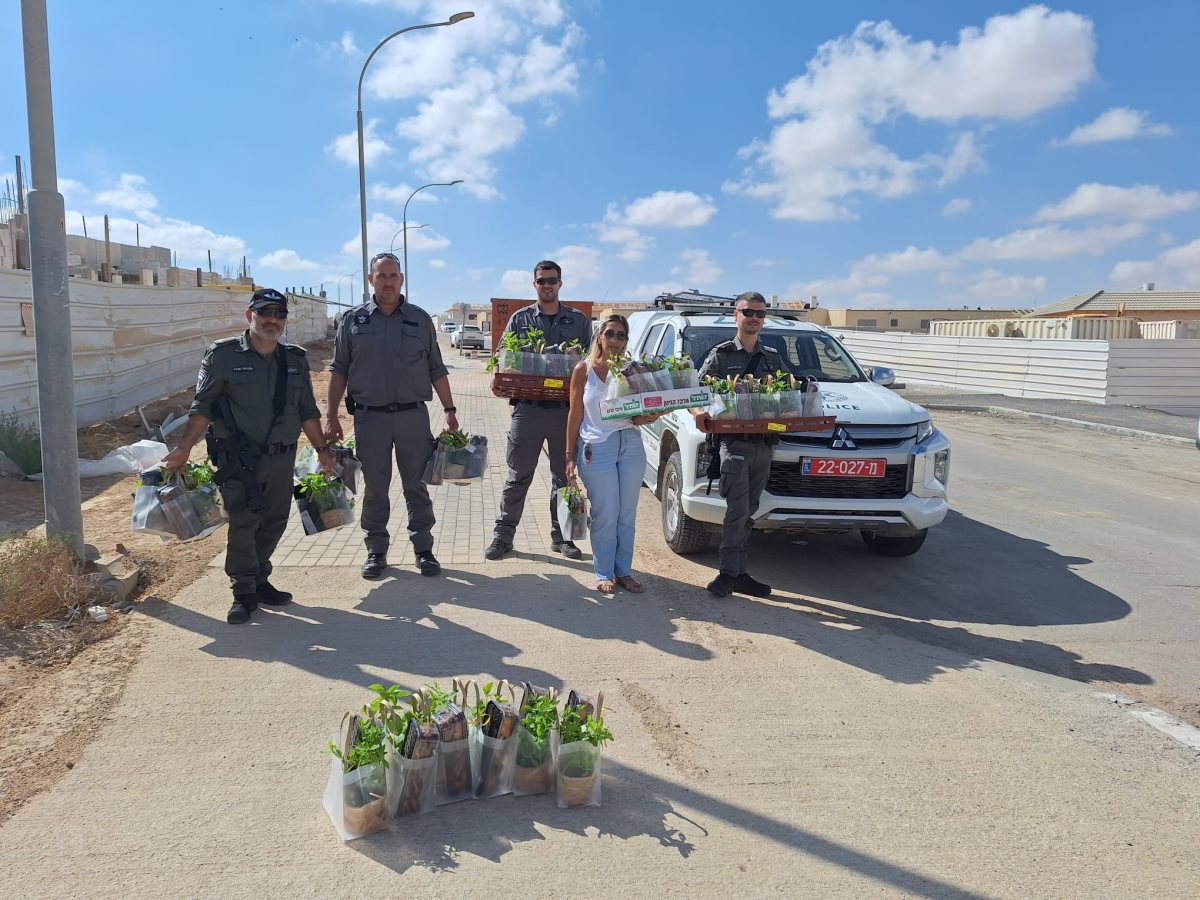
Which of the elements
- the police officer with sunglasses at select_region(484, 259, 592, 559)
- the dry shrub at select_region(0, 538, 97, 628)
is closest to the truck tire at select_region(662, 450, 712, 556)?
the police officer with sunglasses at select_region(484, 259, 592, 559)

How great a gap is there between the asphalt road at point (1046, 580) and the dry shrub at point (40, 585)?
4.26 meters

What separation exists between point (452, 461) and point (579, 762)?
301cm

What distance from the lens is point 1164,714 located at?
13.2 feet

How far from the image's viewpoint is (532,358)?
5.83 metres

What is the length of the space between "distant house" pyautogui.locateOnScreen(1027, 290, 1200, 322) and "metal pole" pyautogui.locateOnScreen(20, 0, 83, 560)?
42157 mm

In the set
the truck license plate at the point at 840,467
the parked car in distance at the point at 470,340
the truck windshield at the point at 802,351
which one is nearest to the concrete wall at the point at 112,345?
the truck windshield at the point at 802,351

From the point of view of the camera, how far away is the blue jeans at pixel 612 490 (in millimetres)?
5238

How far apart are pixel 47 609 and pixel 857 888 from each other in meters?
4.54

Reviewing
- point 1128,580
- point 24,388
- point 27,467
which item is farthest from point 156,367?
point 1128,580

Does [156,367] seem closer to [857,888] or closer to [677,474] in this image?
[677,474]

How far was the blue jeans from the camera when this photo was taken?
524 centimetres

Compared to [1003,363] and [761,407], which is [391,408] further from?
[1003,363]

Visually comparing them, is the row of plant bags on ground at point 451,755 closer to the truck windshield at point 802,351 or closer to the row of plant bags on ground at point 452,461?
the row of plant bags on ground at point 452,461

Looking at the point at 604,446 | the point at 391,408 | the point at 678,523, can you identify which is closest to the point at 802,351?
the point at 678,523
